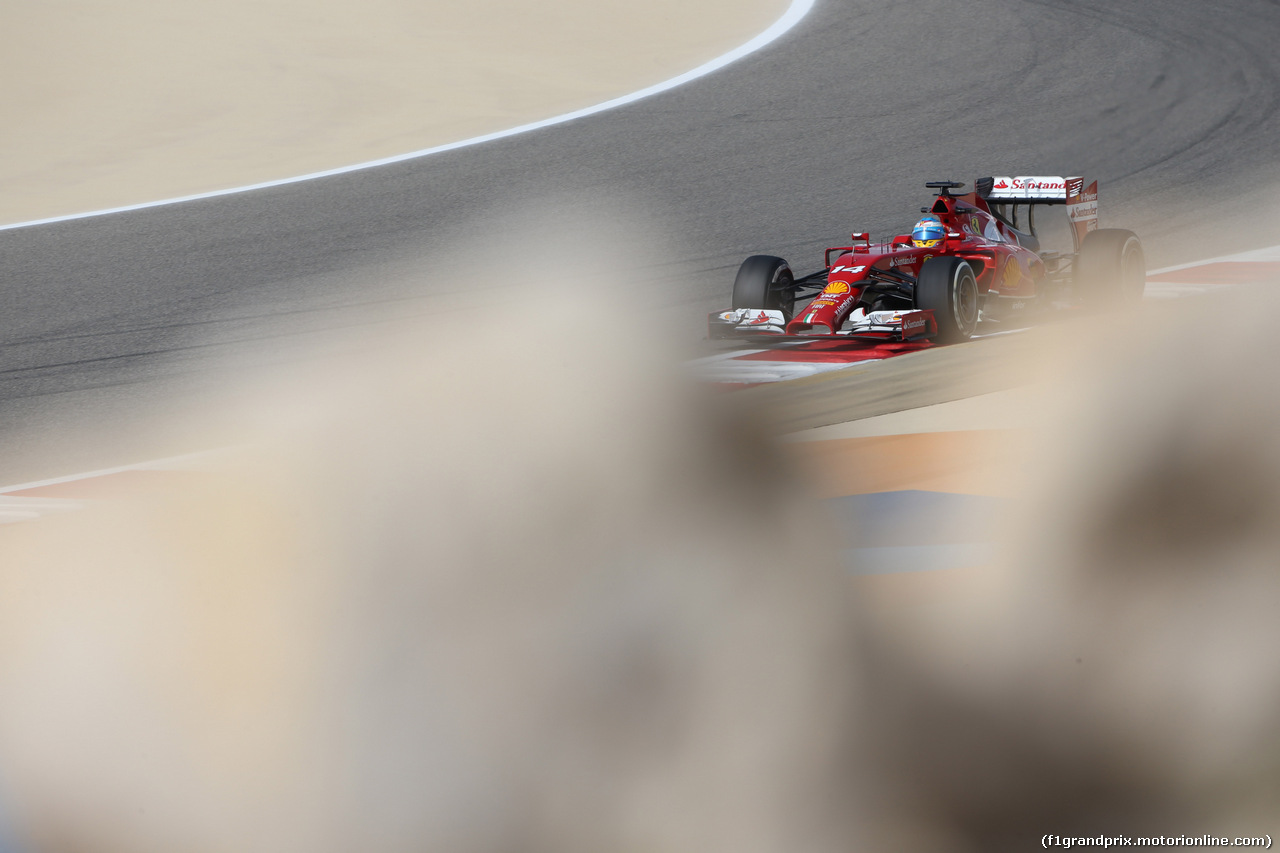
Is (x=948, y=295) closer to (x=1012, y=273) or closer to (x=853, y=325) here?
(x=853, y=325)

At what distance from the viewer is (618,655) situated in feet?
9.71

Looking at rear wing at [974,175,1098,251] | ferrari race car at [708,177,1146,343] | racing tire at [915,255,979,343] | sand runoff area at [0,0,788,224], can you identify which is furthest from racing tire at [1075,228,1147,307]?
sand runoff area at [0,0,788,224]

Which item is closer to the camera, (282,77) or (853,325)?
(853,325)

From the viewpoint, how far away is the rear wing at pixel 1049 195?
8203 mm

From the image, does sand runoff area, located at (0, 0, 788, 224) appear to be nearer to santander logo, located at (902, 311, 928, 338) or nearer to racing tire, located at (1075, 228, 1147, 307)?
santander logo, located at (902, 311, 928, 338)

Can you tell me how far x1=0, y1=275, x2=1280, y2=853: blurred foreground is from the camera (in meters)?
2.77

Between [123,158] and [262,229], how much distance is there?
3.82 m

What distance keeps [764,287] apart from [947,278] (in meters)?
0.98

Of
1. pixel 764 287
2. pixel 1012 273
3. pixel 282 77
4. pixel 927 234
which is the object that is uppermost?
pixel 282 77

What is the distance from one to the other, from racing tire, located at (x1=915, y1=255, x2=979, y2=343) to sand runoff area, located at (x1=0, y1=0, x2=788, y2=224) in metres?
7.24

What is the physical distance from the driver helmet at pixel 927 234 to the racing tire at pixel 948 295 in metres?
0.23

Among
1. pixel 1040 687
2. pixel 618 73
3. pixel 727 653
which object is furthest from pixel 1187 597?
pixel 618 73

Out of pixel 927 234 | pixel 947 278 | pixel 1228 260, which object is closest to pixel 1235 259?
pixel 1228 260

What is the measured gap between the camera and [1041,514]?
3646mm
